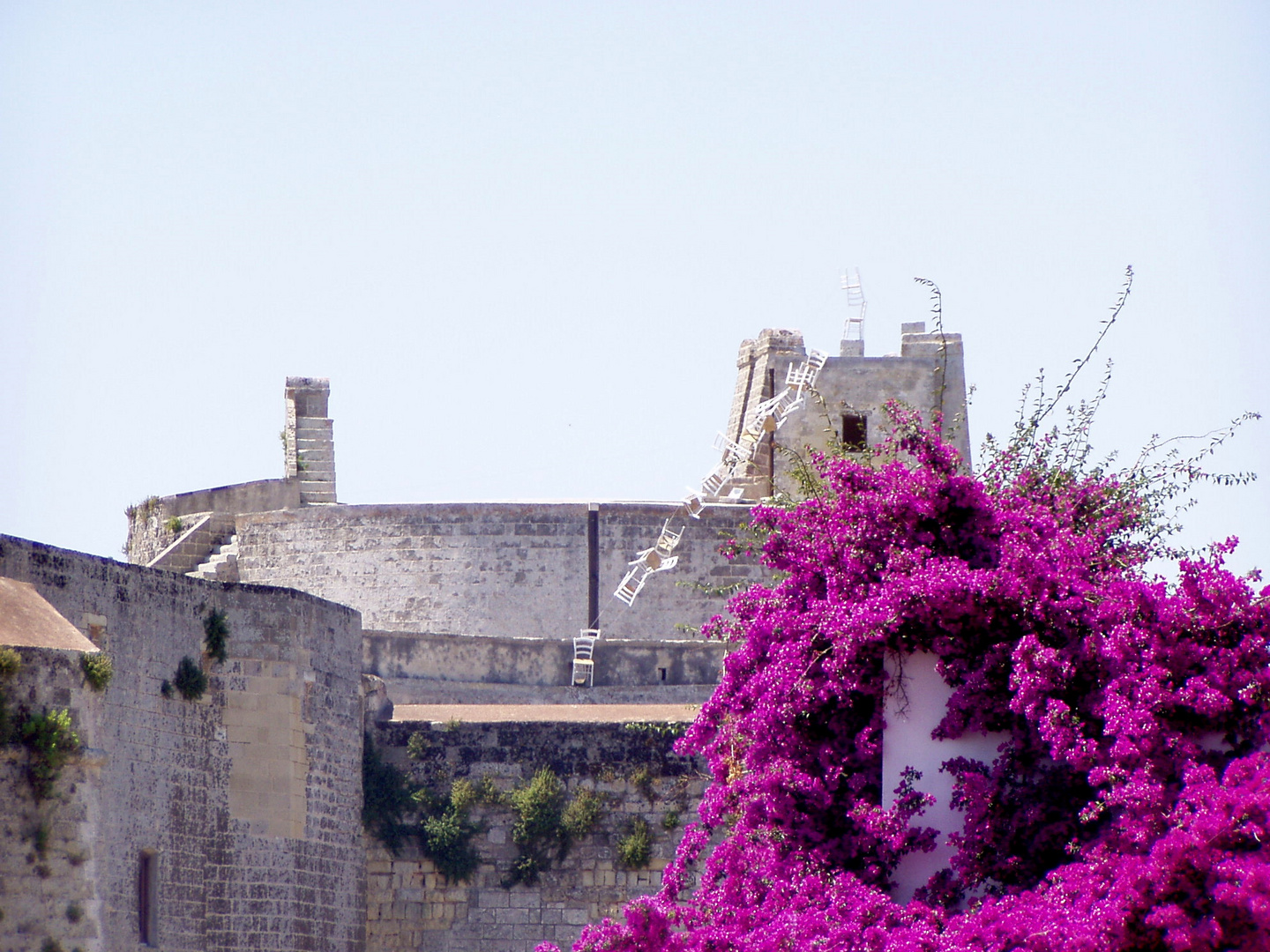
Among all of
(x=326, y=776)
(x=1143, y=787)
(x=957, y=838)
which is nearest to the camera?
(x=1143, y=787)

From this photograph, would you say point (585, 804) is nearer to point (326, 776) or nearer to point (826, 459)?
point (326, 776)

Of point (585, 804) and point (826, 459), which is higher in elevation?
point (826, 459)

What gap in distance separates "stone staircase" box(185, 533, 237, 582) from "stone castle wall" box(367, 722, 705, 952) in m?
8.80

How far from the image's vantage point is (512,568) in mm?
29375

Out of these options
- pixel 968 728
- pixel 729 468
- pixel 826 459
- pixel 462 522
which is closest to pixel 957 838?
pixel 968 728

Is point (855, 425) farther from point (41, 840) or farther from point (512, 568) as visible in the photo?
point (41, 840)

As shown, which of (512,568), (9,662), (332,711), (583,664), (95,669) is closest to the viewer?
(9,662)

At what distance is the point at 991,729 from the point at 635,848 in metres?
→ 6.58

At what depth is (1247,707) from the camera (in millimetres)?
14828

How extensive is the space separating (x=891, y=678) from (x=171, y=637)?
593 centimetres

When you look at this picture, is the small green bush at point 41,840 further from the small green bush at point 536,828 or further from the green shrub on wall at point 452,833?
the small green bush at point 536,828

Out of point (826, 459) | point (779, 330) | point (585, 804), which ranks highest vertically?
point (779, 330)

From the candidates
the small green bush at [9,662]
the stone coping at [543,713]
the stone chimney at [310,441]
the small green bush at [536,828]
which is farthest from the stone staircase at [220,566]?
the small green bush at [9,662]

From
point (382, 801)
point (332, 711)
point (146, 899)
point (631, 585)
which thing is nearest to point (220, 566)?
point (631, 585)
